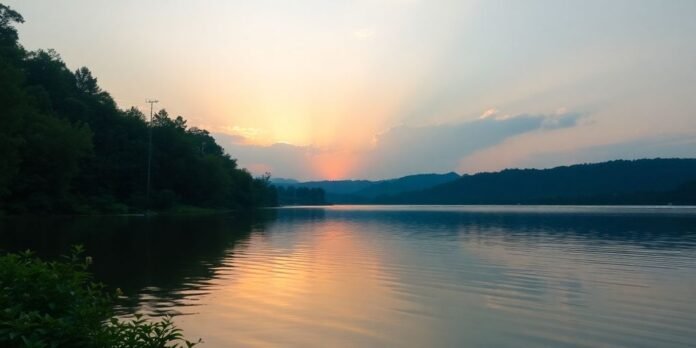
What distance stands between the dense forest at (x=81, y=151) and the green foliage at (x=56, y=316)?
53705 mm

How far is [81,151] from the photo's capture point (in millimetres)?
76375

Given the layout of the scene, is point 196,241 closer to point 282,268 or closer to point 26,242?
point 26,242

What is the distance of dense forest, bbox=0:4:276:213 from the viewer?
6375 cm

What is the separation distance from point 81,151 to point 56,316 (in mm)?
77162

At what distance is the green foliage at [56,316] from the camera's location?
21.4 feet

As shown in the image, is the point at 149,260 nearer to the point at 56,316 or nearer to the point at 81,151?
the point at 56,316

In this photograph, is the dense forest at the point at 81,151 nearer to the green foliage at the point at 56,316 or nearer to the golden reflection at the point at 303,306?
the golden reflection at the point at 303,306

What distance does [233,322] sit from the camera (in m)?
14.2

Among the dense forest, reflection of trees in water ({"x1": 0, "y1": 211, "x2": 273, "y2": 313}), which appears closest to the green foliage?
reflection of trees in water ({"x1": 0, "y1": 211, "x2": 273, "y2": 313})

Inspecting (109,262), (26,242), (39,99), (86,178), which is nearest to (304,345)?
(109,262)

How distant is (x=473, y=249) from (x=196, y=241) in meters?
20.1

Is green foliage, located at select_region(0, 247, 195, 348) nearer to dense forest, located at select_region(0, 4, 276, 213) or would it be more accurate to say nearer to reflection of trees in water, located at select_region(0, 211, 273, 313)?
reflection of trees in water, located at select_region(0, 211, 273, 313)

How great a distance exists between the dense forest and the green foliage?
53705 millimetres

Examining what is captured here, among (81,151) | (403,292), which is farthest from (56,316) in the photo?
(81,151)
